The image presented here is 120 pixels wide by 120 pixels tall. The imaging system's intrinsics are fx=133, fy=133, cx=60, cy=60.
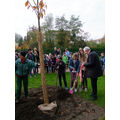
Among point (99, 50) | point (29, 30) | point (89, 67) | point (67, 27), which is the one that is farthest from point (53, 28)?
point (89, 67)

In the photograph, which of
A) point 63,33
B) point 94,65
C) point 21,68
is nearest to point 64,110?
point 94,65

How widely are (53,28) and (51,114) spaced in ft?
92.2

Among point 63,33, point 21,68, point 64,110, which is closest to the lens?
point 64,110

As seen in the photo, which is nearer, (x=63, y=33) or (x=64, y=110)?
(x=64, y=110)

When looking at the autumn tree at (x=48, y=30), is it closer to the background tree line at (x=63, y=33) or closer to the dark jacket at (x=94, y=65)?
the background tree line at (x=63, y=33)

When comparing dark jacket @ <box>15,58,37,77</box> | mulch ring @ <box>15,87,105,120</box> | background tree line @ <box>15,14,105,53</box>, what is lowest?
mulch ring @ <box>15,87,105,120</box>

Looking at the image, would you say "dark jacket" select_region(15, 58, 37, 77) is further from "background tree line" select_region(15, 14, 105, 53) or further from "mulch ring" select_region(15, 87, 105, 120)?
"background tree line" select_region(15, 14, 105, 53)

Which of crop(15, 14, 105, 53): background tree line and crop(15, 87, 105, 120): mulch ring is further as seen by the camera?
crop(15, 14, 105, 53): background tree line

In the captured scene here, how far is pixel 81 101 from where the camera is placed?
16.1ft

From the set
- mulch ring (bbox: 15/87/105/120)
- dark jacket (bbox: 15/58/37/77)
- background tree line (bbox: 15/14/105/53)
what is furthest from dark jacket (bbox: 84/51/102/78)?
background tree line (bbox: 15/14/105/53)

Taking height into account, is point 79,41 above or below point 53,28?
below

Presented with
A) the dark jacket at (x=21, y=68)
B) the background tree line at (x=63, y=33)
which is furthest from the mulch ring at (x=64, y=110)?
the background tree line at (x=63, y=33)

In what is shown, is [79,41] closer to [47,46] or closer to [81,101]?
[47,46]

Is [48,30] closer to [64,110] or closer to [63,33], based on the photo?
[63,33]
